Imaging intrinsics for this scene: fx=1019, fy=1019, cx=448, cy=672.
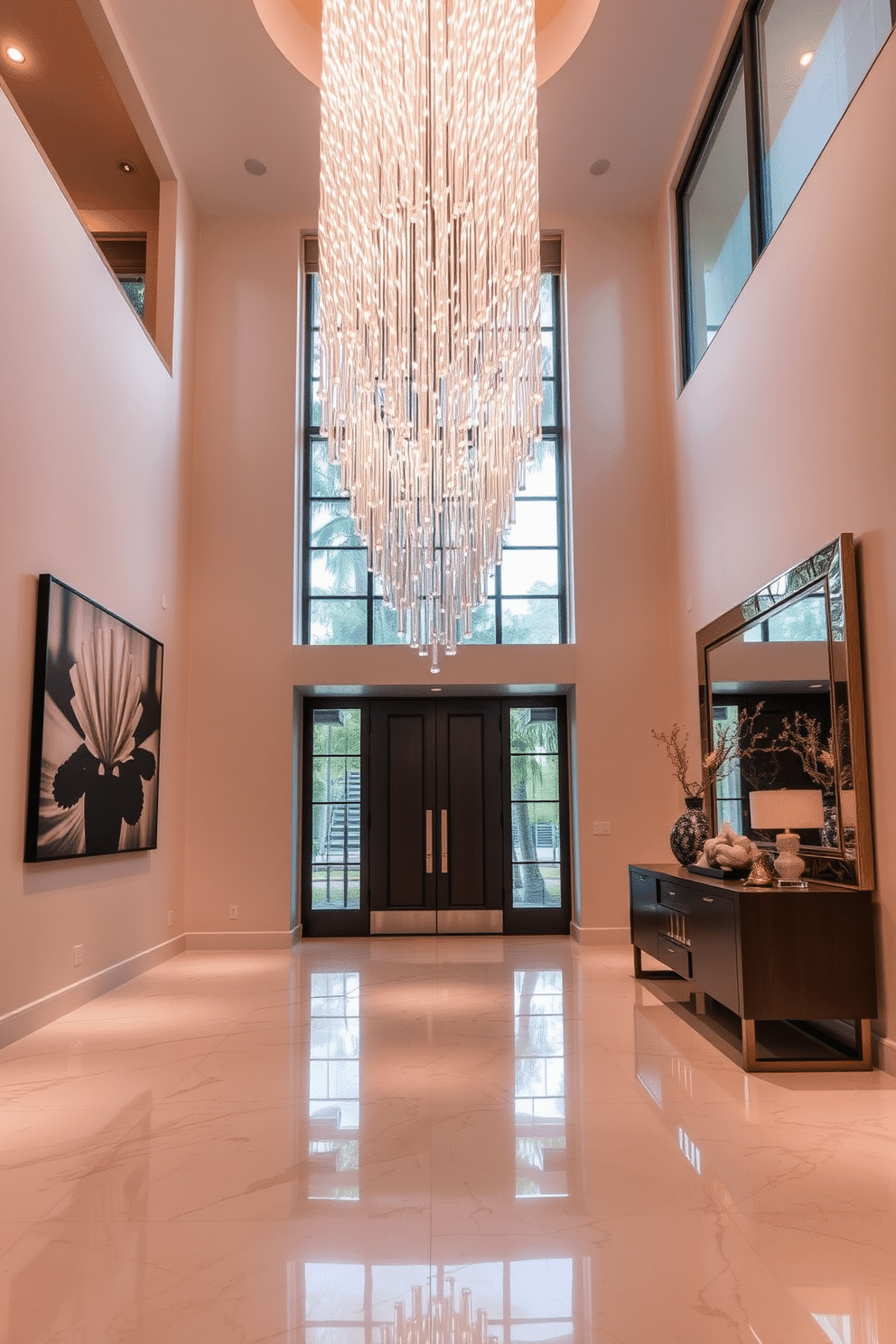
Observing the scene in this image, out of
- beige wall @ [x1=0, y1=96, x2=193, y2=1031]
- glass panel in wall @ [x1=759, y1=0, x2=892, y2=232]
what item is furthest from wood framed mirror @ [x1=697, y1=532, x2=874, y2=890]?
beige wall @ [x1=0, y1=96, x2=193, y2=1031]

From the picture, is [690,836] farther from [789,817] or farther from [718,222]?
[718,222]

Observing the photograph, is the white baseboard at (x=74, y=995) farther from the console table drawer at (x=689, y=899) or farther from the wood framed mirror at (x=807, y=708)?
the wood framed mirror at (x=807, y=708)

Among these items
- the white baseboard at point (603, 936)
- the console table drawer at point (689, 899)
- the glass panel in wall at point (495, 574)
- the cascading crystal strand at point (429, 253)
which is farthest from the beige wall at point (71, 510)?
the console table drawer at point (689, 899)

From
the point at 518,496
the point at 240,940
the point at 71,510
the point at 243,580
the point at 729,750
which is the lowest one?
the point at 240,940

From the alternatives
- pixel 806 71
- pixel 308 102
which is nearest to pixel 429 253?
pixel 806 71

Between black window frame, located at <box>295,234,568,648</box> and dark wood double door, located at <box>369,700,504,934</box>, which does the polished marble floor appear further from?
black window frame, located at <box>295,234,568,648</box>

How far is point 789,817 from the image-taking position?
5.11 m

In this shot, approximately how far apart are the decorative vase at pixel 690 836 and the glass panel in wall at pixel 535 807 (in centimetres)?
296

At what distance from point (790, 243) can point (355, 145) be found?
2.53 meters

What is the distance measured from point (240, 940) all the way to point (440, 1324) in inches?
262

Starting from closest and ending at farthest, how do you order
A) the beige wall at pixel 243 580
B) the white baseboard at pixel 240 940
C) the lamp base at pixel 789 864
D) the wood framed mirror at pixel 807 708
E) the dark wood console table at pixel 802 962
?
the dark wood console table at pixel 802 962 → the wood framed mirror at pixel 807 708 → the lamp base at pixel 789 864 → the white baseboard at pixel 240 940 → the beige wall at pixel 243 580

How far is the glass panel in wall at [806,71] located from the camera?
497cm

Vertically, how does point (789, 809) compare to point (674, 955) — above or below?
above

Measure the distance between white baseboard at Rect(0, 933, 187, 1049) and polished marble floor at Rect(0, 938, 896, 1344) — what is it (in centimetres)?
12
